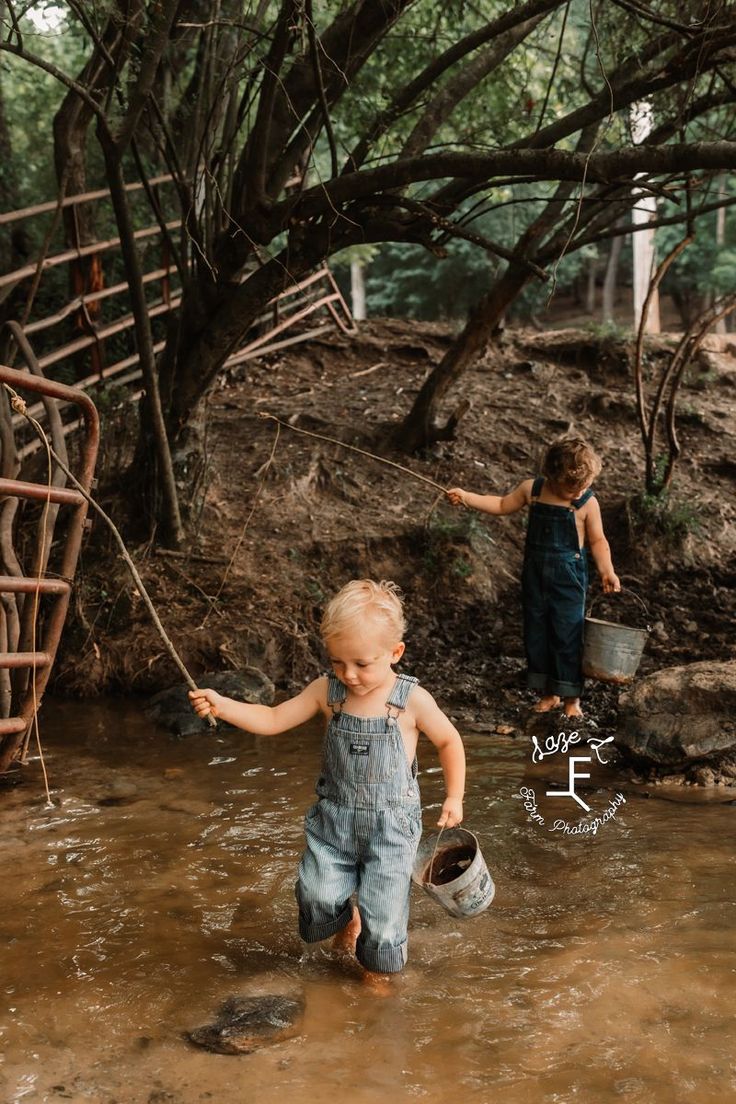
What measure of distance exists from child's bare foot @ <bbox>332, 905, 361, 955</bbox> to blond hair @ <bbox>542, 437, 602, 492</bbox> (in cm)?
281

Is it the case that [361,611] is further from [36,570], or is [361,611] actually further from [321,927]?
[36,570]

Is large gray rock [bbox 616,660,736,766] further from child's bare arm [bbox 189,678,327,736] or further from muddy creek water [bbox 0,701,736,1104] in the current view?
child's bare arm [bbox 189,678,327,736]

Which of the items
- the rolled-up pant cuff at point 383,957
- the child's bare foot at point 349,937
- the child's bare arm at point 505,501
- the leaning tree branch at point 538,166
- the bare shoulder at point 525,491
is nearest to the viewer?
the rolled-up pant cuff at point 383,957

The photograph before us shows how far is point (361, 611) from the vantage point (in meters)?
2.93

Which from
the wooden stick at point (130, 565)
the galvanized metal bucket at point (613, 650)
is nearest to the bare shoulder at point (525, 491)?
the galvanized metal bucket at point (613, 650)

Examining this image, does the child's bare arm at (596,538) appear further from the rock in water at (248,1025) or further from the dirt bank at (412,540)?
the rock in water at (248,1025)

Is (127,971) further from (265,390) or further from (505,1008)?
(265,390)

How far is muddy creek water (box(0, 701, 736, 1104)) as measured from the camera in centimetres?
260

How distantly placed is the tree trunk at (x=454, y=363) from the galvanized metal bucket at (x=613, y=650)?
2937 millimetres

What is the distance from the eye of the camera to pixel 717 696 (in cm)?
498

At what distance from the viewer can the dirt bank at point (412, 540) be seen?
6527 mm

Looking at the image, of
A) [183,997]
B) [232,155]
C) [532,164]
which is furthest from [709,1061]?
[232,155]

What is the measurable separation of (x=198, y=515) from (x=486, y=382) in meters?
3.51

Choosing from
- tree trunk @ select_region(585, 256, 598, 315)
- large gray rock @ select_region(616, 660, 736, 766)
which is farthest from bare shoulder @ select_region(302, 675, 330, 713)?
tree trunk @ select_region(585, 256, 598, 315)
